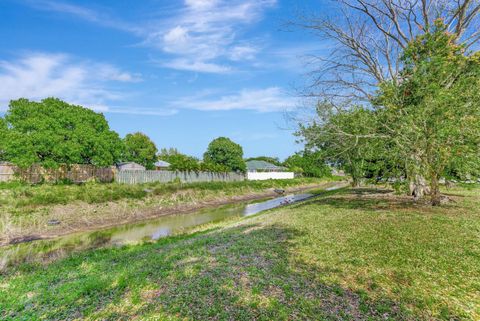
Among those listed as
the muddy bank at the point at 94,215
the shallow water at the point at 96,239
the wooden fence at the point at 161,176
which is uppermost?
the wooden fence at the point at 161,176

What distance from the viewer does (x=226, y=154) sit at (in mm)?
46875

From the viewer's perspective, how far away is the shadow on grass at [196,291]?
3998 mm

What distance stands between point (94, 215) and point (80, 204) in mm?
1439

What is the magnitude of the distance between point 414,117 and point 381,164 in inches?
84.0

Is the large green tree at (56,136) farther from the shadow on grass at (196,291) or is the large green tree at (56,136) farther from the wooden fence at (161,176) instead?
the shadow on grass at (196,291)

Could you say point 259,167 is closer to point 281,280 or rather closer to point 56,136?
point 56,136

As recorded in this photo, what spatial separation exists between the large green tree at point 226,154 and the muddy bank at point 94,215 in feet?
69.4

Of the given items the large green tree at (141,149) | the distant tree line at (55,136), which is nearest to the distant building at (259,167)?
the large green tree at (141,149)

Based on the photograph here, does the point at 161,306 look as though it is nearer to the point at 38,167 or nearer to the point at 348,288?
the point at 348,288

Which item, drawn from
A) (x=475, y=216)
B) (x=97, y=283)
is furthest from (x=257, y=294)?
(x=475, y=216)

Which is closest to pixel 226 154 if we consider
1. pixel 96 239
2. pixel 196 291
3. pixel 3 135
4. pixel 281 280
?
pixel 3 135

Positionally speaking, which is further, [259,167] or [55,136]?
[259,167]

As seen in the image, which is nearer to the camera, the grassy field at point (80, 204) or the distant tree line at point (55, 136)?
the grassy field at point (80, 204)

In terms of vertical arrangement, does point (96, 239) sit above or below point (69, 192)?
below
